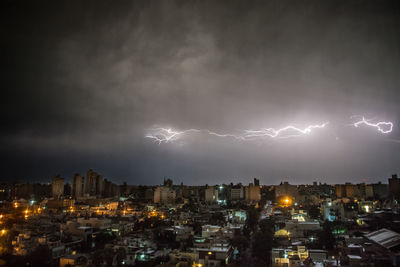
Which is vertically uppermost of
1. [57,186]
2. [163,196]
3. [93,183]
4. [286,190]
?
[93,183]

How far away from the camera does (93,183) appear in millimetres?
43156

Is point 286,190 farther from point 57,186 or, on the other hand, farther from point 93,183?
point 57,186

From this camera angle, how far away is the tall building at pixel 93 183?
42.2 meters

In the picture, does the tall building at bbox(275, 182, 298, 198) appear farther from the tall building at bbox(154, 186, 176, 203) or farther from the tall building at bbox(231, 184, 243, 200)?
the tall building at bbox(154, 186, 176, 203)

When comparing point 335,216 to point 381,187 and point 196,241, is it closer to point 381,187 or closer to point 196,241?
point 196,241

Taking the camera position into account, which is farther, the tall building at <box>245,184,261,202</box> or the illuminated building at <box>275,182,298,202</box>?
the tall building at <box>245,184,261,202</box>

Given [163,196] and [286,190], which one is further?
[286,190]

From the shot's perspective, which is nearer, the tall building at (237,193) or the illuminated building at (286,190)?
the illuminated building at (286,190)

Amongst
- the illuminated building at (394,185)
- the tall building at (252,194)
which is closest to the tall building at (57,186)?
the tall building at (252,194)

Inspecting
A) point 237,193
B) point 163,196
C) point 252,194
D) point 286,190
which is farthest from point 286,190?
point 163,196

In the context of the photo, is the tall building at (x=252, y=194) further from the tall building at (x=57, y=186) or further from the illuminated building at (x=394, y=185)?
the tall building at (x=57, y=186)

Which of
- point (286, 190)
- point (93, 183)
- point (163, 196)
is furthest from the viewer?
point (93, 183)

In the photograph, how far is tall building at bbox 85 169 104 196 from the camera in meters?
42.2

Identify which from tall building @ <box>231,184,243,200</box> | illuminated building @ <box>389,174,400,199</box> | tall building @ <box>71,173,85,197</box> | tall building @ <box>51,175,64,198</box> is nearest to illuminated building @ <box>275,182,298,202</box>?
tall building @ <box>231,184,243,200</box>
